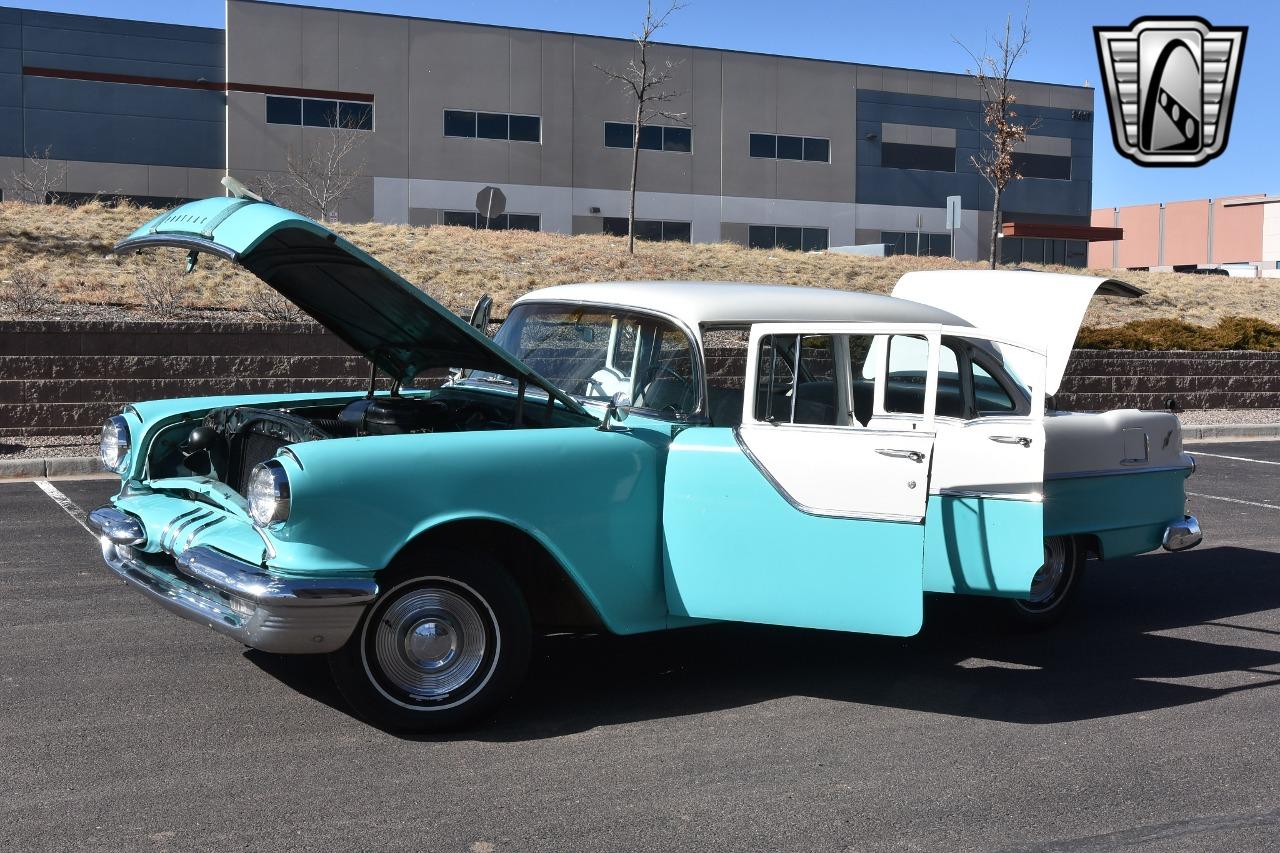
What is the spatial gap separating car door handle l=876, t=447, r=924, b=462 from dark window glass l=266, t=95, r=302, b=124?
3844 centimetres

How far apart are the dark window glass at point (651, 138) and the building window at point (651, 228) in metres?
2.42

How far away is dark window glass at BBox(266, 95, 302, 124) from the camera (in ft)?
132

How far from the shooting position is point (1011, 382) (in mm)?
6676

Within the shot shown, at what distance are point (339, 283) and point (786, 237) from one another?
137ft

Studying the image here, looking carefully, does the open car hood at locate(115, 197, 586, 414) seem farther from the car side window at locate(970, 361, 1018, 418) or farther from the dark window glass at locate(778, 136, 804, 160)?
the dark window glass at locate(778, 136, 804, 160)

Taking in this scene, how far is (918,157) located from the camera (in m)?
48.6

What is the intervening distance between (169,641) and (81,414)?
8.28 metres

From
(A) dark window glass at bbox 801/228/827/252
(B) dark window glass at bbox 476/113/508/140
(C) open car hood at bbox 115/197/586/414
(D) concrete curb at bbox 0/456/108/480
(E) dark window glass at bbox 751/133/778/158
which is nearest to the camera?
(C) open car hood at bbox 115/197/586/414

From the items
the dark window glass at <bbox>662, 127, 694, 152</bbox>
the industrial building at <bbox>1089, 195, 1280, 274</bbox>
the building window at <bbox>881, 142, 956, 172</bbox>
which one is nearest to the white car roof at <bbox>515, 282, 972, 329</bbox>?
the dark window glass at <bbox>662, 127, 694, 152</bbox>

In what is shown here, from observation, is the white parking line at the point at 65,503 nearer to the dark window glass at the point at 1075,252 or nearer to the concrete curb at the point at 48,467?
the concrete curb at the point at 48,467

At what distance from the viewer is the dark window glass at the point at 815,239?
46.4m

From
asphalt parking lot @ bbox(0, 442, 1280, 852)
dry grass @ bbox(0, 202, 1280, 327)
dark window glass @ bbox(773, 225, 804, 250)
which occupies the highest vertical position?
dark window glass @ bbox(773, 225, 804, 250)

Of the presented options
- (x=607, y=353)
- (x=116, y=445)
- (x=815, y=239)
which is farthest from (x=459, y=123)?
(x=607, y=353)

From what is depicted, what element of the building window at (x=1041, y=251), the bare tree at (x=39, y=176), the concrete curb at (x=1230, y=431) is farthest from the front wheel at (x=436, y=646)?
the building window at (x=1041, y=251)
